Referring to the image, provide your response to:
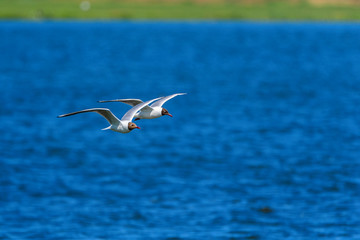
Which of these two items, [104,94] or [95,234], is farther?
[104,94]

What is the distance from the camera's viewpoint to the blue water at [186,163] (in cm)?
3334

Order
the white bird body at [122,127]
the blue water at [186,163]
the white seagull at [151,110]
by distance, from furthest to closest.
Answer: the blue water at [186,163]
the white seagull at [151,110]
the white bird body at [122,127]

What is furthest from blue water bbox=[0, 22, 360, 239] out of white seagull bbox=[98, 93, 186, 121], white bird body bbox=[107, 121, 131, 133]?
white bird body bbox=[107, 121, 131, 133]

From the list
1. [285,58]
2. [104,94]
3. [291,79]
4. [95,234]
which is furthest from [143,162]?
[285,58]

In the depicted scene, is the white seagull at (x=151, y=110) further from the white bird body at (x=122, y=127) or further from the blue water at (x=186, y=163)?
the blue water at (x=186, y=163)

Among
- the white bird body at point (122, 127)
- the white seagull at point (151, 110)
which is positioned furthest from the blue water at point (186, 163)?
the white bird body at point (122, 127)

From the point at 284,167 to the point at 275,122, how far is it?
1973cm

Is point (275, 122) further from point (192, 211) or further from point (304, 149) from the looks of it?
point (192, 211)

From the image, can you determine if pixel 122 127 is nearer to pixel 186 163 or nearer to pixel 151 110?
pixel 151 110

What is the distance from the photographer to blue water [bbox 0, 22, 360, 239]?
33.3m

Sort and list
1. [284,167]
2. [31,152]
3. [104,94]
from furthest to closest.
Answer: [104,94] → [31,152] → [284,167]

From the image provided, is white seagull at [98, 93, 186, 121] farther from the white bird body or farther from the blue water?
the blue water

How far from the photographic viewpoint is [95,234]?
32.0m

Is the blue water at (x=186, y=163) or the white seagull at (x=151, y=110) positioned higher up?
the blue water at (x=186, y=163)
